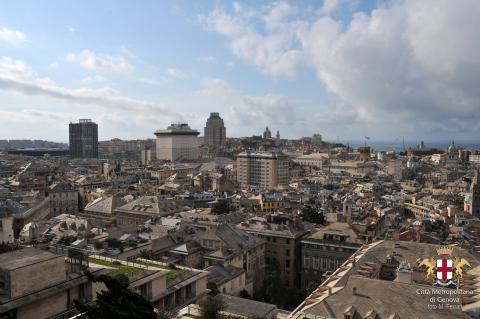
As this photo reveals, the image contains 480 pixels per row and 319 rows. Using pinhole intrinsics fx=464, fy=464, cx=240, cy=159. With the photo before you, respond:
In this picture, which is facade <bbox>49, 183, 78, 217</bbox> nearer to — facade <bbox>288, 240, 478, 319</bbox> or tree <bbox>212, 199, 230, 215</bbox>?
tree <bbox>212, 199, 230, 215</bbox>

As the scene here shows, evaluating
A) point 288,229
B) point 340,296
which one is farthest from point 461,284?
point 288,229

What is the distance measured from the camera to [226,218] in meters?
62.4

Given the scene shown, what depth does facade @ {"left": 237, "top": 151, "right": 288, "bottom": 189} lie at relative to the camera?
489 feet

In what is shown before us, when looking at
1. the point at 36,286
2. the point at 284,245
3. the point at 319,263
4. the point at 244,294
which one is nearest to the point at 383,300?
the point at 36,286

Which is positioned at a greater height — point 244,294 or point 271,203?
point 271,203

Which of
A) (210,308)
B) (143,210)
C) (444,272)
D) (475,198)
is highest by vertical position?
(444,272)

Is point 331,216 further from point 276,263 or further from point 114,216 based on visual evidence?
point 114,216

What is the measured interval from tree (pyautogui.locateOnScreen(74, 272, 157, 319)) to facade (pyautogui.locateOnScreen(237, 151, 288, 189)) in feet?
422

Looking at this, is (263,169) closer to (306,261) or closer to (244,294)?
(306,261)

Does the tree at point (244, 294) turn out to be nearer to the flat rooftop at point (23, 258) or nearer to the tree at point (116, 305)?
the flat rooftop at point (23, 258)

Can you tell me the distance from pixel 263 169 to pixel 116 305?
13581cm

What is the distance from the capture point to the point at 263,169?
500ft

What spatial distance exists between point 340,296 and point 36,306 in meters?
15.1

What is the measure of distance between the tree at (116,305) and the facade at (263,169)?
422 ft
